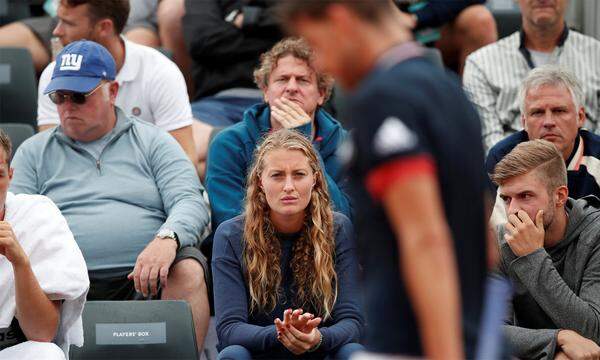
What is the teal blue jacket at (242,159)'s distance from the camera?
4.91 metres

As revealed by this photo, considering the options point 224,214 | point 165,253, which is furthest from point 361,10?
point 224,214

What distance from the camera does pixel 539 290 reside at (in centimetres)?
411

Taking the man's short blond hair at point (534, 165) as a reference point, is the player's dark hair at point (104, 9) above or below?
above

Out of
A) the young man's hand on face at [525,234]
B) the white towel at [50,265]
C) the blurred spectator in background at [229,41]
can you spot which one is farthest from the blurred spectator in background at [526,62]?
the white towel at [50,265]

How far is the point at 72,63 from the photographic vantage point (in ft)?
16.1

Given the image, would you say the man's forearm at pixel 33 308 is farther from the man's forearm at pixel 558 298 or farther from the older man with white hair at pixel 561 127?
the older man with white hair at pixel 561 127

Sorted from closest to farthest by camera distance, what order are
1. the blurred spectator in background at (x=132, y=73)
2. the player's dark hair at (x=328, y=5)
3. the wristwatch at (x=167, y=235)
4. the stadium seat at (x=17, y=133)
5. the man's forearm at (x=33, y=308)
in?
the player's dark hair at (x=328, y=5), the man's forearm at (x=33, y=308), the wristwatch at (x=167, y=235), the stadium seat at (x=17, y=133), the blurred spectator in background at (x=132, y=73)

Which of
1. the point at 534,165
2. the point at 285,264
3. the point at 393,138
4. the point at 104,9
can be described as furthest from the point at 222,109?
the point at 393,138

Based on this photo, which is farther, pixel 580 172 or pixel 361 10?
pixel 580 172

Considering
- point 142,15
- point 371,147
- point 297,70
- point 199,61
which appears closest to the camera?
point 371,147

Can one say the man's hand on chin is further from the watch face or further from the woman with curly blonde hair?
the woman with curly blonde hair

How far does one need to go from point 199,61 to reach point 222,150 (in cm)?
155

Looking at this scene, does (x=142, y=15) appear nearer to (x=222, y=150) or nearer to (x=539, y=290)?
(x=222, y=150)

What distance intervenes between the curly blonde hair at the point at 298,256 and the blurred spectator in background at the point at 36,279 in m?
0.65
